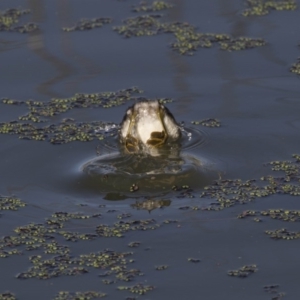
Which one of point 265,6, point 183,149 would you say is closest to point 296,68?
point 265,6

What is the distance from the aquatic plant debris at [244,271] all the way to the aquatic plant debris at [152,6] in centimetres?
431

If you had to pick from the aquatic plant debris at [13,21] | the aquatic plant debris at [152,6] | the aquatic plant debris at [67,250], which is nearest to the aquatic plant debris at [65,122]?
the aquatic plant debris at [67,250]

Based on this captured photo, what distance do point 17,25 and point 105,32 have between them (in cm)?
78

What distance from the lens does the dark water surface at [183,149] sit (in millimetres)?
5309

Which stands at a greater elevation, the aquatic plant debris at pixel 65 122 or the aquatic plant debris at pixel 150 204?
the aquatic plant debris at pixel 65 122

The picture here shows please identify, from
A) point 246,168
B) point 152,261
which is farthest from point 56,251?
point 246,168

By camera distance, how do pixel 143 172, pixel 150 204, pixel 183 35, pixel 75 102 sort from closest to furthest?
1. pixel 150 204
2. pixel 143 172
3. pixel 75 102
4. pixel 183 35

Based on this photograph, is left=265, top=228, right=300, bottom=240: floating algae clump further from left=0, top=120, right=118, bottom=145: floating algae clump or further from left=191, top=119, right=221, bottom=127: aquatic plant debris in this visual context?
left=0, top=120, right=118, bottom=145: floating algae clump

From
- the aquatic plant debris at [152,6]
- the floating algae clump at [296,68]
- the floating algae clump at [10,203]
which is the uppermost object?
the aquatic plant debris at [152,6]

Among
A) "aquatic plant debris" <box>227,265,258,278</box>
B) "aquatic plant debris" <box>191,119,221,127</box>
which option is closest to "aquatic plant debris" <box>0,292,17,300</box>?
"aquatic plant debris" <box>227,265,258,278</box>

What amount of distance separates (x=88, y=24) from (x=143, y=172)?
8.70ft

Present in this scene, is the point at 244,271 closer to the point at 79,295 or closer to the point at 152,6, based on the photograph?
the point at 79,295

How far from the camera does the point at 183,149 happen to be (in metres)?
6.95

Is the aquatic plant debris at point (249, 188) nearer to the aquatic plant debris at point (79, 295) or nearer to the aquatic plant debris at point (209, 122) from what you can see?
the aquatic plant debris at point (209, 122)
